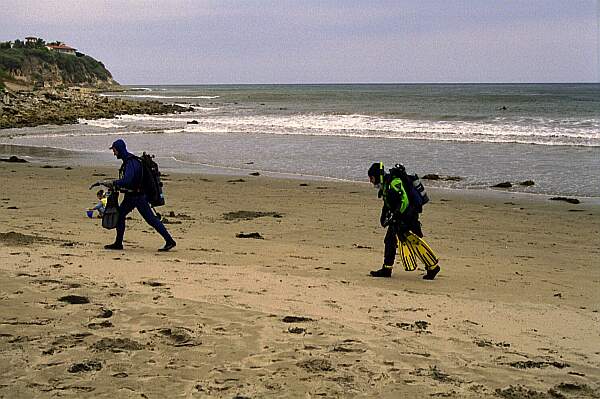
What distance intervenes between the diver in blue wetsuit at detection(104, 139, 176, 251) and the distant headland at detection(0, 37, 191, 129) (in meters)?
30.2

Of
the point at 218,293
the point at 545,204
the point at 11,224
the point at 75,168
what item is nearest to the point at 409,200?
the point at 218,293

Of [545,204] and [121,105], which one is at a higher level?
[121,105]

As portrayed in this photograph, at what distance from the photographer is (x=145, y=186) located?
327 inches

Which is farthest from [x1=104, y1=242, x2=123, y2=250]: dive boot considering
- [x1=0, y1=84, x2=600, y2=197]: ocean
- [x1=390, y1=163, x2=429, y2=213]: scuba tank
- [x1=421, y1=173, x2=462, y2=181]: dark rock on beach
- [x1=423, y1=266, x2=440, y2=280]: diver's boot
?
[x1=421, y1=173, x2=462, y2=181]: dark rock on beach

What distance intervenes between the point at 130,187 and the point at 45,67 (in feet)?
392

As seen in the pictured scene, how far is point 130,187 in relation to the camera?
324 inches

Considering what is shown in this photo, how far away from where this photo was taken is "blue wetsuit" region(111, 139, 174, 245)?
8156mm

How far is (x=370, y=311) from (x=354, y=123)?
3475 cm

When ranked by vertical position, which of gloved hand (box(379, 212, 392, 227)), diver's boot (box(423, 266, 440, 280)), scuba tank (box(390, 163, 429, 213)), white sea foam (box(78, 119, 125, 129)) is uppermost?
white sea foam (box(78, 119, 125, 129))

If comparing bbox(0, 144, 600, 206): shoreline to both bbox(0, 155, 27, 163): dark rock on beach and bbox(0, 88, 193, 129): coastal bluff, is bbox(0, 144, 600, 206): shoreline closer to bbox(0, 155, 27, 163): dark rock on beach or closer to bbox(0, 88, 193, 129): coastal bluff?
bbox(0, 155, 27, 163): dark rock on beach

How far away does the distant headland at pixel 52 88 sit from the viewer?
41.6 m

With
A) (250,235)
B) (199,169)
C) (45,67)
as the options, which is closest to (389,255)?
(250,235)

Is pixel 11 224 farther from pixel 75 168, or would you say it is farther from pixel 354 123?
pixel 354 123

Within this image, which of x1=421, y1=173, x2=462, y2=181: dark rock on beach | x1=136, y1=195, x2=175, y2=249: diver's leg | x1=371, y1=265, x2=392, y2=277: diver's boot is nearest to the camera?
x1=371, y1=265, x2=392, y2=277: diver's boot
